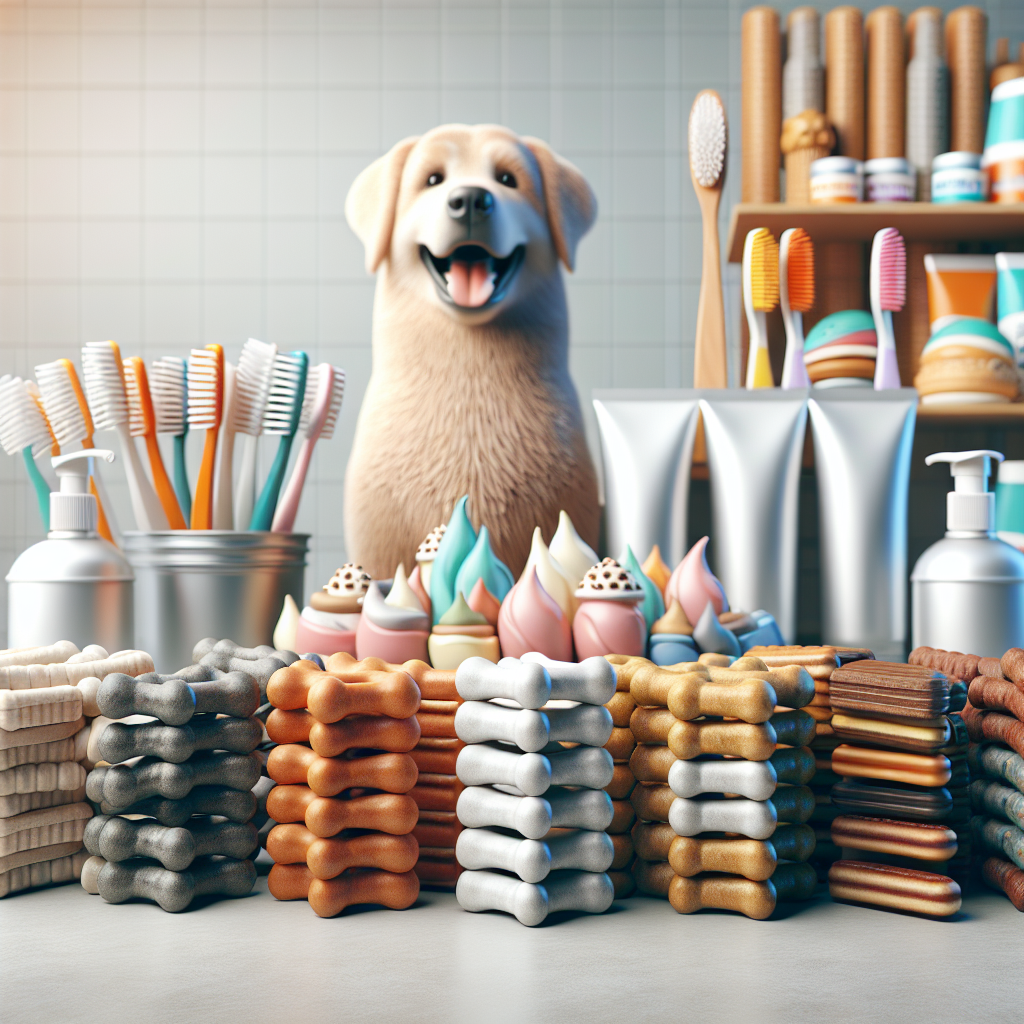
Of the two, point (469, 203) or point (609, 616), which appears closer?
point (609, 616)

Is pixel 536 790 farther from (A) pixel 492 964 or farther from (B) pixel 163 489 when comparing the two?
(B) pixel 163 489

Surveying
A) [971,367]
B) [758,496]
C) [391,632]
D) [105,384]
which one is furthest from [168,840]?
[971,367]

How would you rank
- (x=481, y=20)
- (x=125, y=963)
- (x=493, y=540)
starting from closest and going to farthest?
(x=125, y=963) → (x=493, y=540) → (x=481, y=20)

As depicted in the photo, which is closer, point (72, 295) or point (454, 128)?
point (454, 128)

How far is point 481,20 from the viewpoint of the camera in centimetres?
114

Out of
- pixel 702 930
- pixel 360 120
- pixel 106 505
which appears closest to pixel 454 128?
pixel 360 120

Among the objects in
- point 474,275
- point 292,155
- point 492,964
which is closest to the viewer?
point 492,964

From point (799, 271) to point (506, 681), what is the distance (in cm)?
55

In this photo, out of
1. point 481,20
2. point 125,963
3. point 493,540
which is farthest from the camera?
point 481,20

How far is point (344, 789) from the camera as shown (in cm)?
49

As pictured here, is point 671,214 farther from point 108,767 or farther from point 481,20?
point 108,767

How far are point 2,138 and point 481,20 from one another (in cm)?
58

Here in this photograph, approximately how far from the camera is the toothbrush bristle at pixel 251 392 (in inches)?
29.5

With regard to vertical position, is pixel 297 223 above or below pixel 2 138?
below
